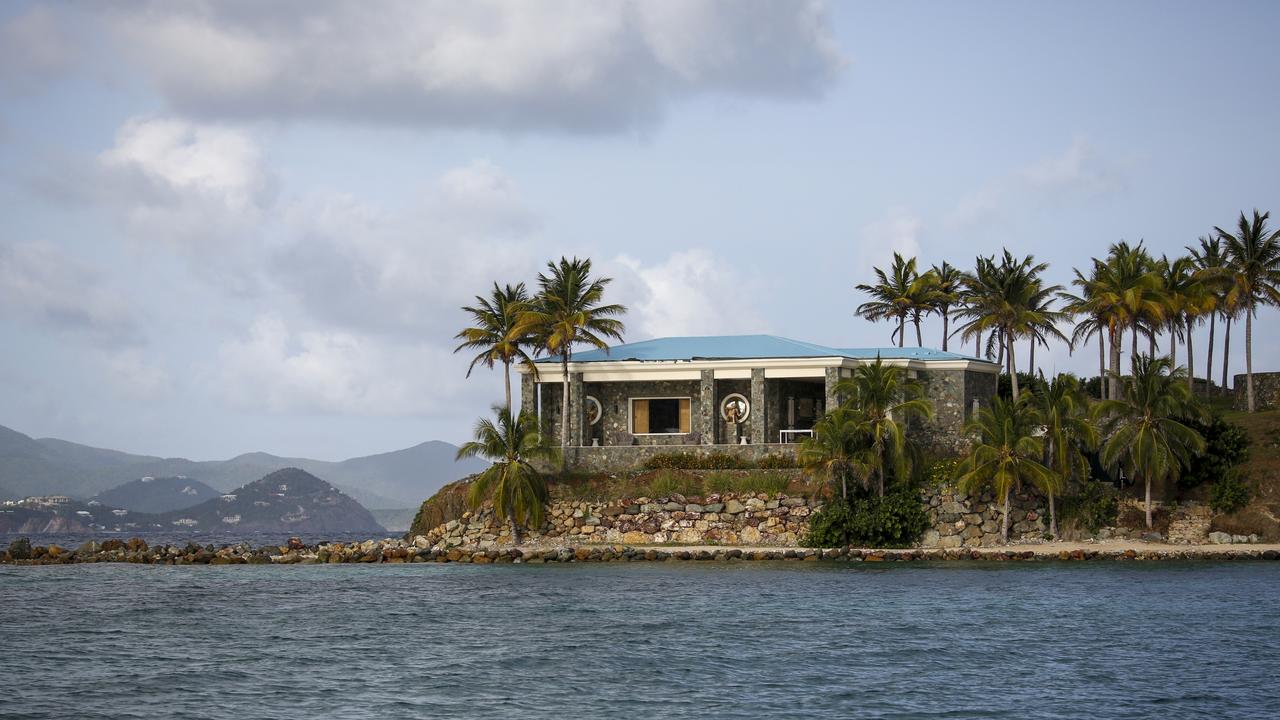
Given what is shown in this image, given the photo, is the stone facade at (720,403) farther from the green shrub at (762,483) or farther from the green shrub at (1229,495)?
the green shrub at (1229,495)

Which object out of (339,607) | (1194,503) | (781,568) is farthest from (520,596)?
(1194,503)

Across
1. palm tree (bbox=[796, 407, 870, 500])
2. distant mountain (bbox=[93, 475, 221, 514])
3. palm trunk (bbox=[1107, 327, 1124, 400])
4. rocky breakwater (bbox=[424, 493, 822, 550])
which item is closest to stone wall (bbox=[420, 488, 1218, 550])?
rocky breakwater (bbox=[424, 493, 822, 550])

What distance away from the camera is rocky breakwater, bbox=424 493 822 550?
52.7 meters

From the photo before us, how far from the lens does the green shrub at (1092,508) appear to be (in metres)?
52.2

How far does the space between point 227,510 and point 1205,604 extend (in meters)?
126

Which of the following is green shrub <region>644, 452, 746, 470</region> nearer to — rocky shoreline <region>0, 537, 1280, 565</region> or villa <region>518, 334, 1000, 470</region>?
villa <region>518, 334, 1000, 470</region>

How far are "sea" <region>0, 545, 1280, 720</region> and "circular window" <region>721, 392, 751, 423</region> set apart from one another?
11.2m

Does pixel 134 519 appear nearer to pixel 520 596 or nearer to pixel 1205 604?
pixel 520 596

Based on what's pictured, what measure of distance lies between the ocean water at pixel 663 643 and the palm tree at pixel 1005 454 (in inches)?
166

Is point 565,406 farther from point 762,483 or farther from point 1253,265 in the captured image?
point 1253,265

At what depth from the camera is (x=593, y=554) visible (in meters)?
51.5

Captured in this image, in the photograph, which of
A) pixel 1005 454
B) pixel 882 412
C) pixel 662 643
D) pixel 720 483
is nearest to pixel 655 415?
pixel 720 483

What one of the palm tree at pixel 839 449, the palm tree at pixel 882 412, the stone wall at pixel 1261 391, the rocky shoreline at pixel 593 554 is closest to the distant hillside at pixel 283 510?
the rocky shoreline at pixel 593 554

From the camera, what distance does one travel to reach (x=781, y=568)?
4734 cm
